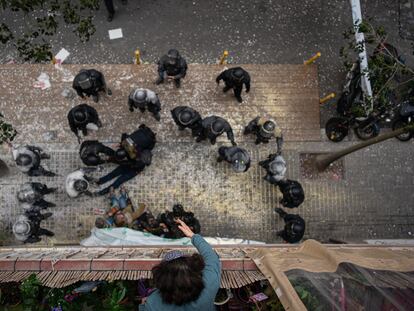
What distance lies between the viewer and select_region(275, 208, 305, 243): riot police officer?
8.03 meters

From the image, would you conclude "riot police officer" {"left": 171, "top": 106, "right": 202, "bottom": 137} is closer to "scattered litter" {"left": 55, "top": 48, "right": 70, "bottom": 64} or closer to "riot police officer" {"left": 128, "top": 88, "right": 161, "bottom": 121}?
"riot police officer" {"left": 128, "top": 88, "right": 161, "bottom": 121}

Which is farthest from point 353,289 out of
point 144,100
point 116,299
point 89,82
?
point 89,82

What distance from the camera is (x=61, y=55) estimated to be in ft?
31.4

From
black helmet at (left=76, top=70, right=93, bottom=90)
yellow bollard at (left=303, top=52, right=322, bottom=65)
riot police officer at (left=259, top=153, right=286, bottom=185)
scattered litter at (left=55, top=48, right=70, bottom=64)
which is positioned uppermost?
scattered litter at (left=55, top=48, right=70, bottom=64)

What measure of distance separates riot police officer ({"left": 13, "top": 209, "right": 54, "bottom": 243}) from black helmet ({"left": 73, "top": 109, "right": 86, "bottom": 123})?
2.06 m

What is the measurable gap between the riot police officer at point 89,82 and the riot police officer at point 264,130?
331 cm

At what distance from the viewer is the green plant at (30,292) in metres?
4.72

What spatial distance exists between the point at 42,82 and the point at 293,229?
6.46 metres

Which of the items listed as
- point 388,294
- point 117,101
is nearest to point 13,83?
point 117,101

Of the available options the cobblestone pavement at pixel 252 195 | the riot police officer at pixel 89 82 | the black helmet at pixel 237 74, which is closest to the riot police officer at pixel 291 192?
the cobblestone pavement at pixel 252 195

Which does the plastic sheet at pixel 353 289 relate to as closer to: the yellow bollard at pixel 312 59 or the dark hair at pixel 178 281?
the dark hair at pixel 178 281

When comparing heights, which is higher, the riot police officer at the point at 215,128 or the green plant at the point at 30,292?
the riot police officer at the point at 215,128

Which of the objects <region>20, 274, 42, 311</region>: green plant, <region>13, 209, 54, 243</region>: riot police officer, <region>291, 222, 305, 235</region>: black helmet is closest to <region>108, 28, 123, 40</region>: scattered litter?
<region>13, 209, 54, 243</region>: riot police officer

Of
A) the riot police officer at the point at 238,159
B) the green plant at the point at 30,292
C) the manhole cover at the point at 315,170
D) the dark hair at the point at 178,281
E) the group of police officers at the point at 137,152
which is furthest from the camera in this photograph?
the manhole cover at the point at 315,170
